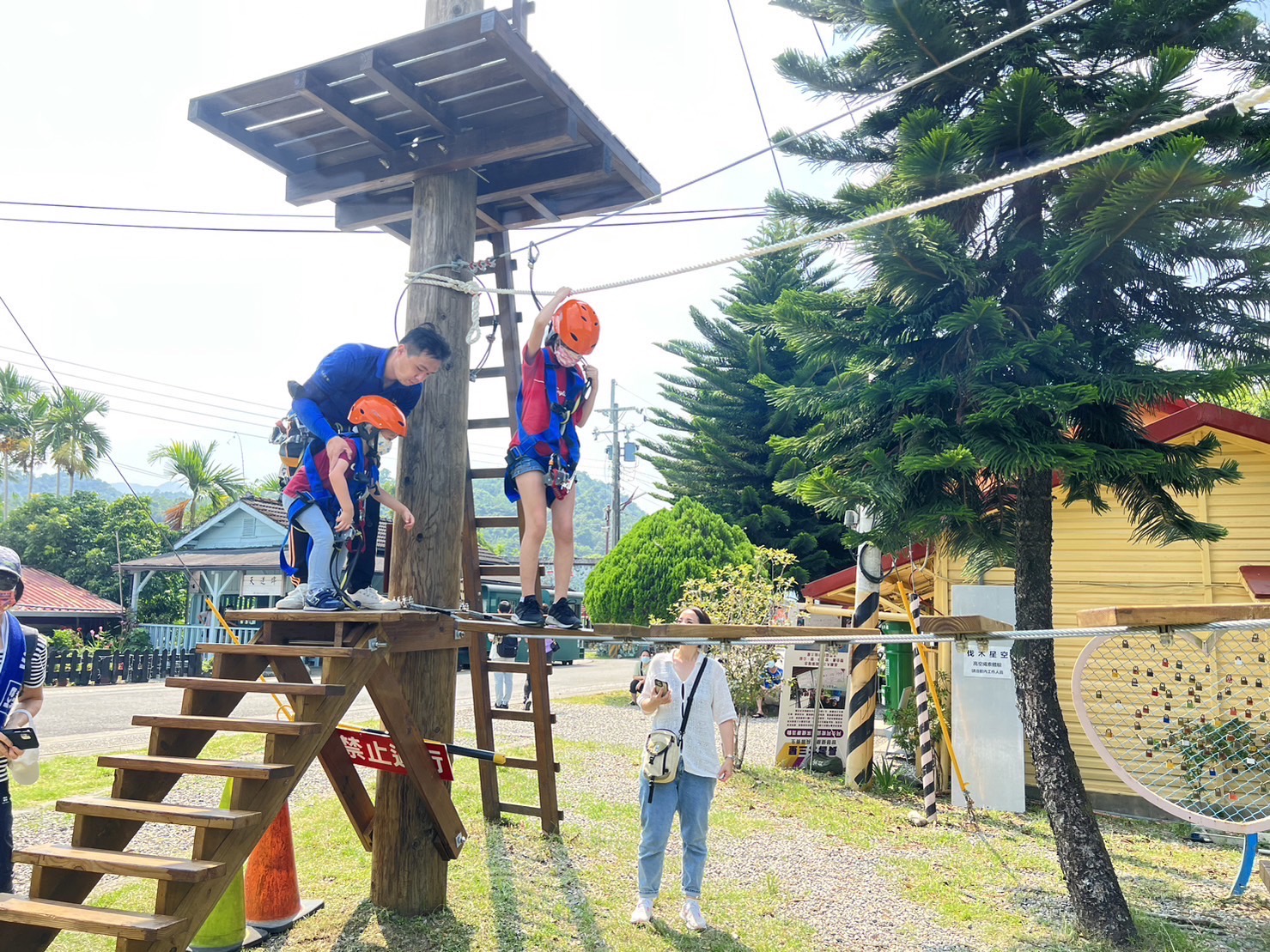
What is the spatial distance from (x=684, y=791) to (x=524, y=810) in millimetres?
2419

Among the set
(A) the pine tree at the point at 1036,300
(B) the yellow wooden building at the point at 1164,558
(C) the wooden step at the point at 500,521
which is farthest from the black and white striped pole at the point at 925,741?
(C) the wooden step at the point at 500,521

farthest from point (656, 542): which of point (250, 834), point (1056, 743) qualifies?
point (250, 834)

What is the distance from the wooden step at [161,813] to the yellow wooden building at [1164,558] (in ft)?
25.2

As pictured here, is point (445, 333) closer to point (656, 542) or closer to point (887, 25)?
point (887, 25)

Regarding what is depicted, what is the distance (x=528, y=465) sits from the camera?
4680 mm

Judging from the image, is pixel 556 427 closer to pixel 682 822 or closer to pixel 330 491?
pixel 330 491

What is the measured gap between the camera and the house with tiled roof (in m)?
24.0

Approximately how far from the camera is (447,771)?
4906mm

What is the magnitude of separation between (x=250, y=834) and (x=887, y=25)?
6.07m

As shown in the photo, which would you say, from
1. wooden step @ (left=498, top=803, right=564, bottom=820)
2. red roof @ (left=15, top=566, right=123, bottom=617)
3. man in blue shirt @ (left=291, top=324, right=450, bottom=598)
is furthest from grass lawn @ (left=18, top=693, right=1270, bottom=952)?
red roof @ (left=15, top=566, right=123, bottom=617)

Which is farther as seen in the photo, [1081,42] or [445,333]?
[1081,42]

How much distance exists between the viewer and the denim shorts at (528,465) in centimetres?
468

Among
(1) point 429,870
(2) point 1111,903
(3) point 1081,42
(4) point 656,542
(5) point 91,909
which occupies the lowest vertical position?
(2) point 1111,903

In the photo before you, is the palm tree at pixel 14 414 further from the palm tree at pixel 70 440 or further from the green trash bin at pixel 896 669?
the green trash bin at pixel 896 669
